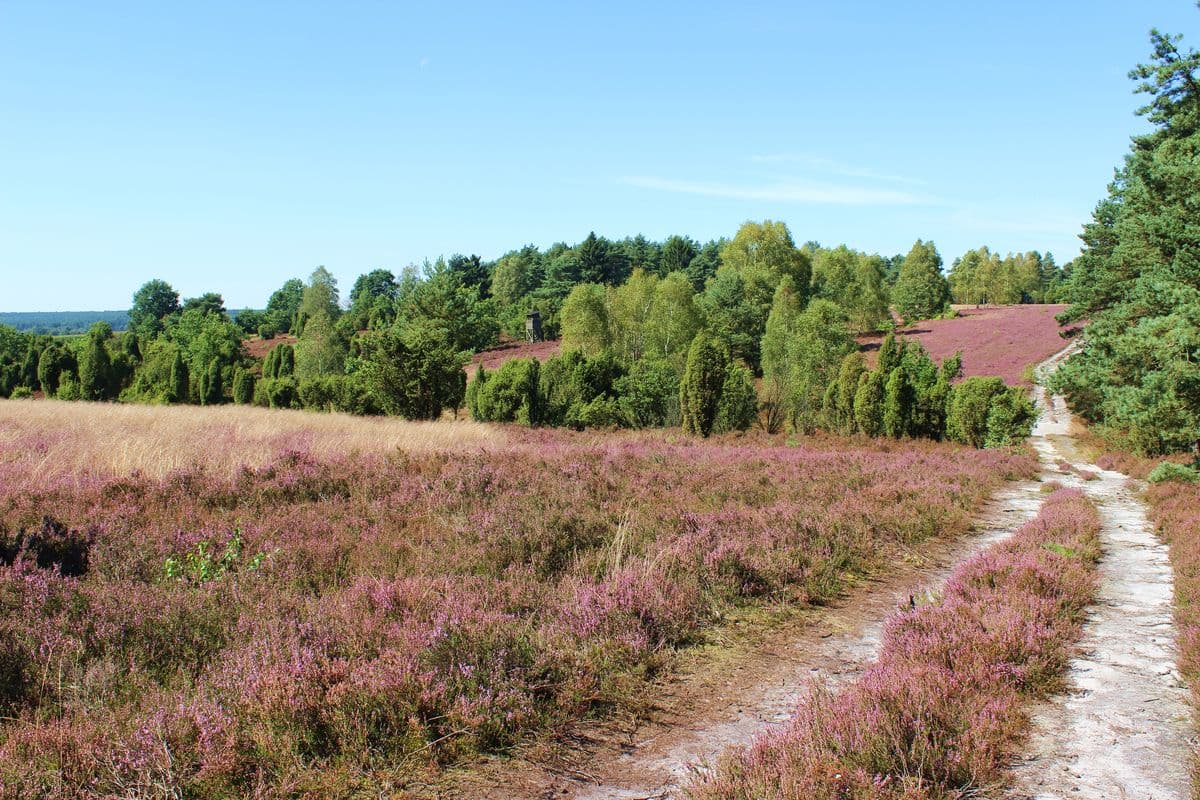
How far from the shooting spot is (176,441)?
548 inches

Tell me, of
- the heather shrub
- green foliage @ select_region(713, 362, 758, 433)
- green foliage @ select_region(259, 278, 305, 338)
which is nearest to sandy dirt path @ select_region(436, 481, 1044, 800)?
the heather shrub

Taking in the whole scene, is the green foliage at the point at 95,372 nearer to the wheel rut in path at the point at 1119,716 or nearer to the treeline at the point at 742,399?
the treeline at the point at 742,399

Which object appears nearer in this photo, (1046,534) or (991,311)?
(1046,534)

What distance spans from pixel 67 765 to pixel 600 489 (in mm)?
8612

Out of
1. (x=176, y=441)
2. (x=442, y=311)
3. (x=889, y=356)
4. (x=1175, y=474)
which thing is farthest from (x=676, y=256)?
(x=176, y=441)

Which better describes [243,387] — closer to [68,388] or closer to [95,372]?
[95,372]

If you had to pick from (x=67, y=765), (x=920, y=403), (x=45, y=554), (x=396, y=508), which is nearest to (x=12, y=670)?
(x=67, y=765)

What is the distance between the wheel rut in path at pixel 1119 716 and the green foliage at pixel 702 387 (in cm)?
2041

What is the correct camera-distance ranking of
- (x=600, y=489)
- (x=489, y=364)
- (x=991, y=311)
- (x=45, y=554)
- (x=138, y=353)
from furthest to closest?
(x=991, y=311), (x=489, y=364), (x=138, y=353), (x=600, y=489), (x=45, y=554)

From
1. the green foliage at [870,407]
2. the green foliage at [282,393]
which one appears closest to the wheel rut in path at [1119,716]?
the green foliage at [870,407]

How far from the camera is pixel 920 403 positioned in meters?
30.2

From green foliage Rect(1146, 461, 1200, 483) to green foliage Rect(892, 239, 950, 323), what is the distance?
83.8 m

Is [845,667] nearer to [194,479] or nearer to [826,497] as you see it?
[826,497]

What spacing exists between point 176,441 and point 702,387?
1921 centimetres
